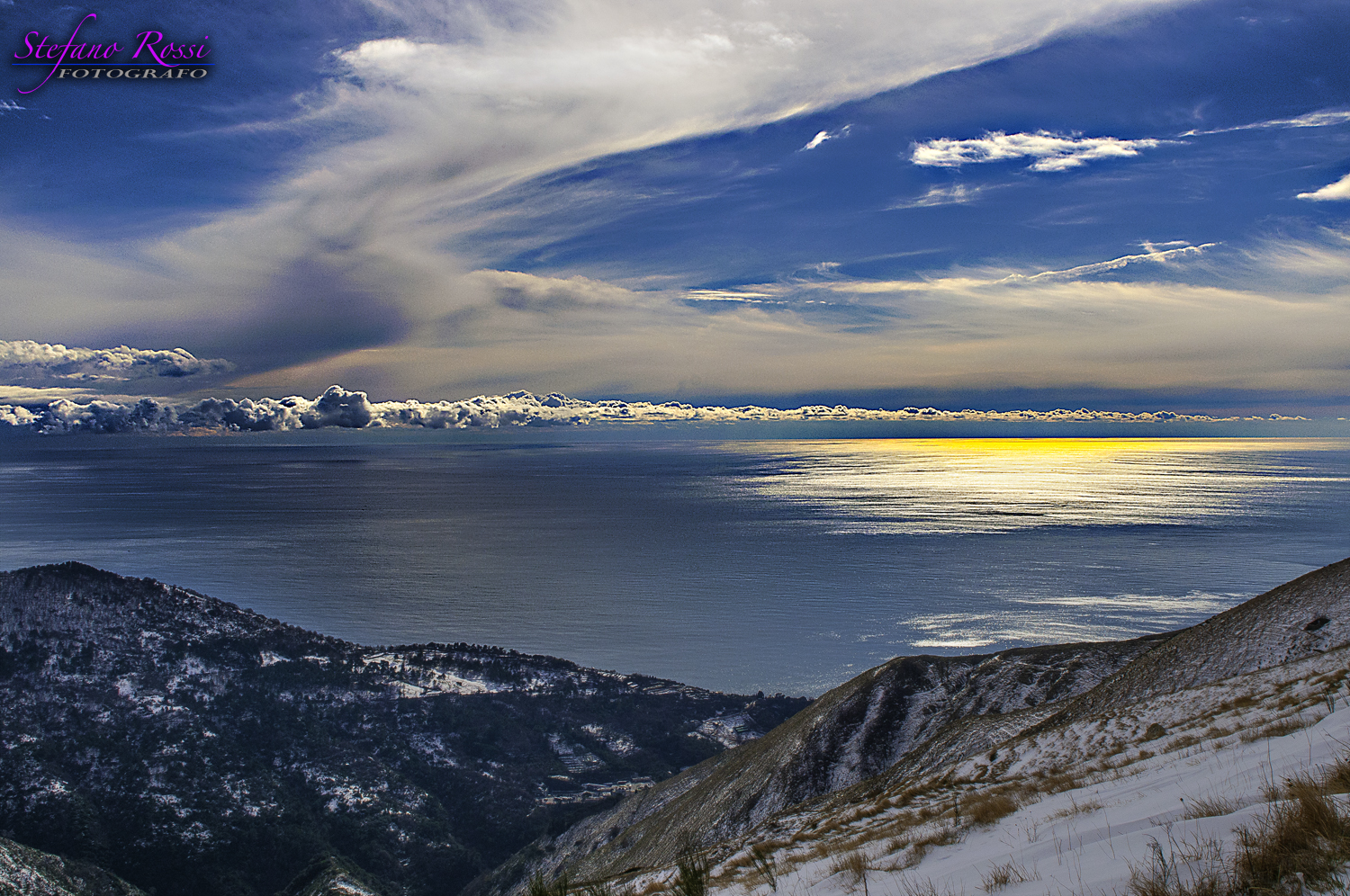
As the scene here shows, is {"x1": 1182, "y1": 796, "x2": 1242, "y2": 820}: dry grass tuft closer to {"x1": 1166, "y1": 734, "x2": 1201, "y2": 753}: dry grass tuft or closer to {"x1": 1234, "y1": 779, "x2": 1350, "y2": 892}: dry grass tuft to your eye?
{"x1": 1234, "y1": 779, "x2": 1350, "y2": 892}: dry grass tuft

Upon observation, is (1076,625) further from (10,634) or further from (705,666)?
(10,634)

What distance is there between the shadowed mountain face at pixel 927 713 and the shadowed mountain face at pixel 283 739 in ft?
64.9

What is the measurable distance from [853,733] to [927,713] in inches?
197

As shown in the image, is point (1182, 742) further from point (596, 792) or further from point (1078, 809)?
point (596, 792)

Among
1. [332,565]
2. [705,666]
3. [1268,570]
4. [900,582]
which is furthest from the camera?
[332,565]

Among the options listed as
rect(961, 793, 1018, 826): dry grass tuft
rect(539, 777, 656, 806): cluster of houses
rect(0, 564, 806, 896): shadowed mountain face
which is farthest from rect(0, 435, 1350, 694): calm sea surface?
rect(961, 793, 1018, 826): dry grass tuft

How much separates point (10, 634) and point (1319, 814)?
12944 cm

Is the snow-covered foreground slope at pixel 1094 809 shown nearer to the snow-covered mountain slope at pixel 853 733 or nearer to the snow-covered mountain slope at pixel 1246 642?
the snow-covered mountain slope at pixel 1246 642

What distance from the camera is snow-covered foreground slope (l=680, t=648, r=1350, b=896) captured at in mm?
8227

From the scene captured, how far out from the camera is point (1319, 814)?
6699mm

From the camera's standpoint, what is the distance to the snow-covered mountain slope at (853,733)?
1533 inches

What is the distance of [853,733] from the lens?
42875 mm

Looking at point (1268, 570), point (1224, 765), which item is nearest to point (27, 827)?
point (1224, 765)

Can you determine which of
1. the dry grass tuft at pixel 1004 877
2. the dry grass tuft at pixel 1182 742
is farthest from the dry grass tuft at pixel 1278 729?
the dry grass tuft at pixel 1004 877
